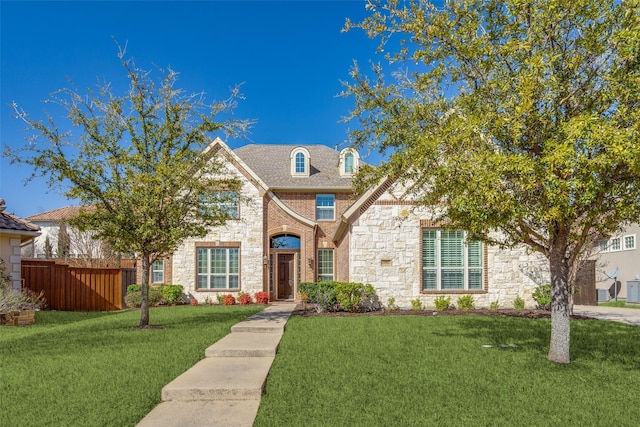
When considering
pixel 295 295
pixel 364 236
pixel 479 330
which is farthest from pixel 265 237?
pixel 479 330

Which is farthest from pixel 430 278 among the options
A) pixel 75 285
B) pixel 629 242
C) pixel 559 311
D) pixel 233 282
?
pixel 629 242

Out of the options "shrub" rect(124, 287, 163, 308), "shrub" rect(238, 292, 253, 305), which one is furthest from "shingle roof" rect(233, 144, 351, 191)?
"shrub" rect(124, 287, 163, 308)

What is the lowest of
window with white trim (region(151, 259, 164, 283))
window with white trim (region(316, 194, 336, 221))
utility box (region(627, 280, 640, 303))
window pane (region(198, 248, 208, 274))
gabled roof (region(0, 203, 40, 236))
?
utility box (region(627, 280, 640, 303))

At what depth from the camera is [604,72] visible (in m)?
7.03

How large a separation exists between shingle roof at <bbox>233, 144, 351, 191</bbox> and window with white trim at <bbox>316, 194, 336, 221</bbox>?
2.26 feet

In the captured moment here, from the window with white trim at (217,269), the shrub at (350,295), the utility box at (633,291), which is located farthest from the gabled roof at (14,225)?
the utility box at (633,291)

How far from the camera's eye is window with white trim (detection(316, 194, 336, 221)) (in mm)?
23250

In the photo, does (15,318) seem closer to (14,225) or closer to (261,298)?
(14,225)

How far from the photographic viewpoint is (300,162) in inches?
939

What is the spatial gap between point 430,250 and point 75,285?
13932 millimetres

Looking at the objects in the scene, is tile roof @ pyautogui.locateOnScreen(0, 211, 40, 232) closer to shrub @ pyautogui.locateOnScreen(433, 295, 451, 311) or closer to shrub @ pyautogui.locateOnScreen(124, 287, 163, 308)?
shrub @ pyautogui.locateOnScreen(124, 287, 163, 308)

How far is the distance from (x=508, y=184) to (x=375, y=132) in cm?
338

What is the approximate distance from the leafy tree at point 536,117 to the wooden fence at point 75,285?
1521 cm

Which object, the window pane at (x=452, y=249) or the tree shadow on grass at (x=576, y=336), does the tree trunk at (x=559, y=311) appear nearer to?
the tree shadow on grass at (x=576, y=336)
